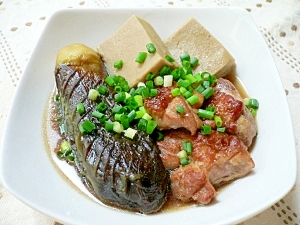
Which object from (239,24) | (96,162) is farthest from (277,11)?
(96,162)

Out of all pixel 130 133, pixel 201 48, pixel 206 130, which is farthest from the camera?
pixel 201 48

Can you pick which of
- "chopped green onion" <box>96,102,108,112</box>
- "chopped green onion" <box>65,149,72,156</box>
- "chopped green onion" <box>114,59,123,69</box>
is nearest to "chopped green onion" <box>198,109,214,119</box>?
"chopped green onion" <box>96,102,108,112</box>

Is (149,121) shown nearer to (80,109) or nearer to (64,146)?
(80,109)

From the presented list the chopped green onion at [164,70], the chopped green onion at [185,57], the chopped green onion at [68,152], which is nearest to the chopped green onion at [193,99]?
the chopped green onion at [164,70]

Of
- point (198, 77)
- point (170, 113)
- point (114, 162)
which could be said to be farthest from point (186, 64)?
point (114, 162)

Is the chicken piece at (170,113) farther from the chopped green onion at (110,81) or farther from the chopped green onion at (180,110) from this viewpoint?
the chopped green onion at (110,81)

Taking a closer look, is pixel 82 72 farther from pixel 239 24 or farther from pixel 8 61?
pixel 239 24

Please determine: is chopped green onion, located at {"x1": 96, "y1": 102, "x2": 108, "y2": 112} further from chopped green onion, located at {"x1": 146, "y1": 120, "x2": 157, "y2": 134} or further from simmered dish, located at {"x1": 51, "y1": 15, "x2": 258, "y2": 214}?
chopped green onion, located at {"x1": 146, "y1": 120, "x2": 157, "y2": 134}
